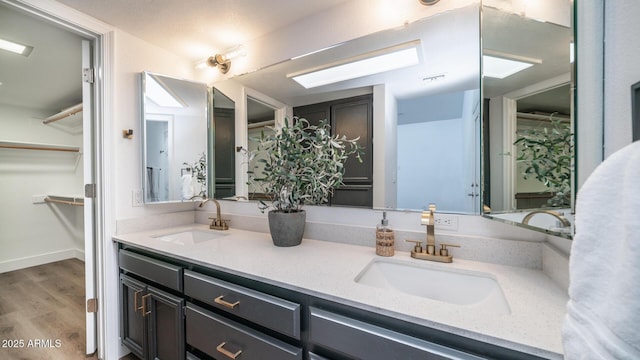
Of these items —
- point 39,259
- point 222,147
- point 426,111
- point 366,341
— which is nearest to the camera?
point 366,341

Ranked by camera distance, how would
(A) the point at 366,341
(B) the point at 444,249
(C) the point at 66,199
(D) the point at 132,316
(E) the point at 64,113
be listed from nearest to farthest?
(A) the point at 366,341 < (B) the point at 444,249 < (D) the point at 132,316 < (E) the point at 64,113 < (C) the point at 66,199

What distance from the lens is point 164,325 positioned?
1317mm

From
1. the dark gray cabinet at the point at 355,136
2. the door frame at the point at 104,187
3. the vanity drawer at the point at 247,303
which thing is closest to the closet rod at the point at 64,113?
the door frame at the point at 104,187

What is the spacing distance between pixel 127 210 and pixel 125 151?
1.36 feet

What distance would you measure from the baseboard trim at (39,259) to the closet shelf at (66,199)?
30.3 inches

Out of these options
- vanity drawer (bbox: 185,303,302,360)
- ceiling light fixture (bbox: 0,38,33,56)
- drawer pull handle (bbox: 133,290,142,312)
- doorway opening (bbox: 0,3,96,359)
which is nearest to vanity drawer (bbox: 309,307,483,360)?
vanity drawer (bbox: 185,303,302,360)

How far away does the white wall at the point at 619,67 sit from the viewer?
52 centimetres

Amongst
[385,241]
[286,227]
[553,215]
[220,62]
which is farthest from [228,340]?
[220,62]

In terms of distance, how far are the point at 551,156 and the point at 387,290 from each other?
0.67 meters

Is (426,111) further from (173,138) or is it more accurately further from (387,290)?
(173,138)

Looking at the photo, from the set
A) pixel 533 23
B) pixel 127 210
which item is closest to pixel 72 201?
pixel 127 210

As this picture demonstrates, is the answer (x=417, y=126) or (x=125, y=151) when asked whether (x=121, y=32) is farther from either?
(x=417, y=126)

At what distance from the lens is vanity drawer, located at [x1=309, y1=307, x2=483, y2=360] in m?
0.65

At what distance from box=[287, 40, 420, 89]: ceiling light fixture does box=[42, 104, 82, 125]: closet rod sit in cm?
279
